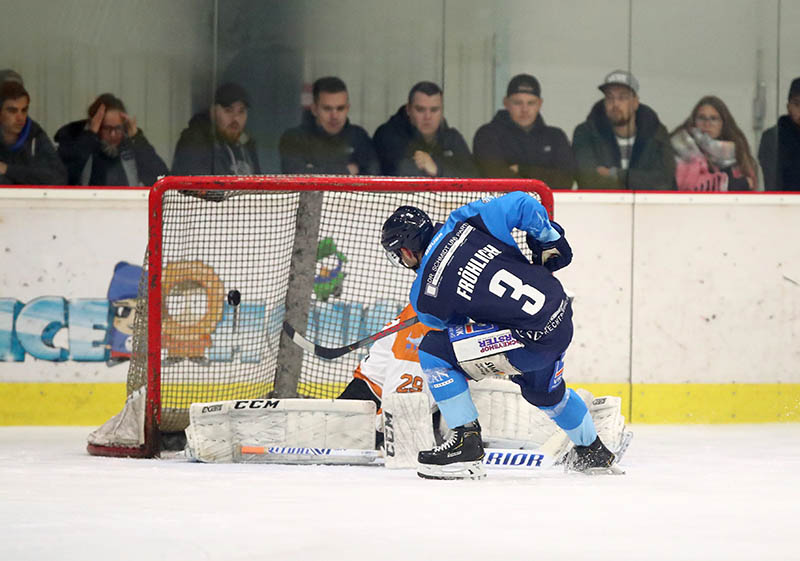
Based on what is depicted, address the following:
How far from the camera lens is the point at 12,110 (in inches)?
225

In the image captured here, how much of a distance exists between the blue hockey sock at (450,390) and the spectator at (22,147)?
118 inches

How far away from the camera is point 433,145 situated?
588cm

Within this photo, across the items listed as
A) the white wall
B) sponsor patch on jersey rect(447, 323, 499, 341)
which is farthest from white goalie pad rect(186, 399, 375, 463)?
the white wall

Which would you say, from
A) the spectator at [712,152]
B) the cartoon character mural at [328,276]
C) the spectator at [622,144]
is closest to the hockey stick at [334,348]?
the cartoon character mural at [328,276]

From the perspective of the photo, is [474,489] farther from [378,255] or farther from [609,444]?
[378,255]

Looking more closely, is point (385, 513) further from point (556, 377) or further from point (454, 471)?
point (556, 377)

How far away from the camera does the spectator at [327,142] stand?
5.89 metres

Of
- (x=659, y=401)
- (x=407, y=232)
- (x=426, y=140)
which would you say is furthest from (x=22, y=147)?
(x=659, y=401)

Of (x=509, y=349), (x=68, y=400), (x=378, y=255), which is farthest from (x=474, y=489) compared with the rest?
(x=68, y=400)

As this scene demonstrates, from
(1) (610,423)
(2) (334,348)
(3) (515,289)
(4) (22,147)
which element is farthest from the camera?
(4) (22,147)

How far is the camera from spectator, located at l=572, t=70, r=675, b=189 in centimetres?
596

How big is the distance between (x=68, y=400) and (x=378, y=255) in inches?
71.6

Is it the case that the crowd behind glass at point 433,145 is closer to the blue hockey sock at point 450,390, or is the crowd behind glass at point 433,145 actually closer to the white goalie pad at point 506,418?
the white goalie pad at point 506,418

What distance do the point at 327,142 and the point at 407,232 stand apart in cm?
248
